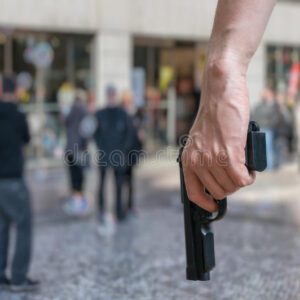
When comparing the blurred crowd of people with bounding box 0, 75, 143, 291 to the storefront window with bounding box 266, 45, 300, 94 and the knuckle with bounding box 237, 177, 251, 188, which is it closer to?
the knuckle with bounding box 237, 177, 251, 188

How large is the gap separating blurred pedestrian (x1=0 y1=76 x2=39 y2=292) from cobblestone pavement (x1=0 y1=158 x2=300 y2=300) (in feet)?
0.85

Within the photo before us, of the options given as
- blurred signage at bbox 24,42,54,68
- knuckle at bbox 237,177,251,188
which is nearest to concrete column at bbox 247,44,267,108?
blurred signage at bbox 24,42,54,68

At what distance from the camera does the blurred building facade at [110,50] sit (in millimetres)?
15312

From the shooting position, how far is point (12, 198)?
6230 mm

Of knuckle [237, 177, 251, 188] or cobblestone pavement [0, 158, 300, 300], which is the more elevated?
knuckle [237, 177, 251, 188]

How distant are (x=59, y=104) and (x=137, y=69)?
2774mm

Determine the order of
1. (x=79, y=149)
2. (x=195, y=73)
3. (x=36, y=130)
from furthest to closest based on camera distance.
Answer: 1. (x=195, y=73)
2. (x=36, y=130)
3. (x=79, y=149)

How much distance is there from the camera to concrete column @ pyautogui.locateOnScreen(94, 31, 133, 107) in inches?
640

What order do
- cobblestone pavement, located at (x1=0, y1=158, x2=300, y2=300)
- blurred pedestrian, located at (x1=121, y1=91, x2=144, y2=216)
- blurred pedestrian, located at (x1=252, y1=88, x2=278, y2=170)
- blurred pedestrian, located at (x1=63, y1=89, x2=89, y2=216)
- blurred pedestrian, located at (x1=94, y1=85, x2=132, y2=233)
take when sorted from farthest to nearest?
blurred pedestrian, located at (x1=252, y1=88, x2=278, y2=170)
blurred pedestrian, located at (x1=63, y1=89, x2=89, y2=216)
blurred pedestrian, located at (x1=121, y1=91, x2=144, y2=216)
blurred pedestrian, located at (x1=94, y1=85, x2=132, y2=233)
cobblestone pavement, located at (x1=0, y1=158, x2=300, y2=300)

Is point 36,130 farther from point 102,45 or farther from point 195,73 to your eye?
point 195,73

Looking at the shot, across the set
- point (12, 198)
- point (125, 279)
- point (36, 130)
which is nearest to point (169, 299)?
point (125, 279)

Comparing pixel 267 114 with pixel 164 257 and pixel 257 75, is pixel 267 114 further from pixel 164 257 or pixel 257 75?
pixel 164 257

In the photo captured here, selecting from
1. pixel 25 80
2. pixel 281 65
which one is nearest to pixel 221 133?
pixel 25 80

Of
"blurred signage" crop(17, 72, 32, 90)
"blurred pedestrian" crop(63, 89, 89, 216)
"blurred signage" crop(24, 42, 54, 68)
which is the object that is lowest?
"blurred pedestrian" crop(63, 89, 89, 216)
